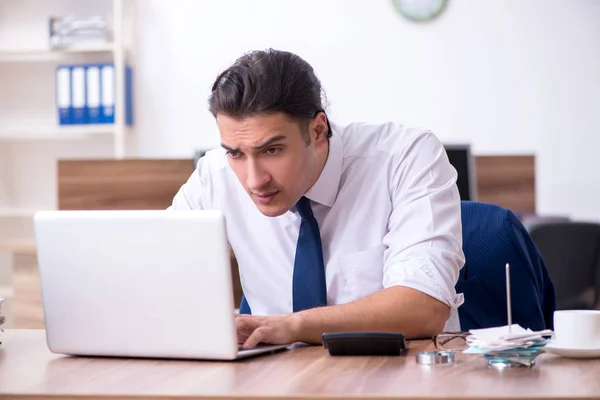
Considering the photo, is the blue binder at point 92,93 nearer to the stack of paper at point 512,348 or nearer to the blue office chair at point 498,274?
the blue office chair at point 498,274

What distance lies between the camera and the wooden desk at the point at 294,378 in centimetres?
99

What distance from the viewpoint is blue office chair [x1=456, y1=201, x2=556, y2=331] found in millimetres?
1685

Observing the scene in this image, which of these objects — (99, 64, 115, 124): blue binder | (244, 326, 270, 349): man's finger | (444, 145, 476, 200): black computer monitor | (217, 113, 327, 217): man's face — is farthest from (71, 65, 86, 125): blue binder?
(244, 326, 270, 349): man's finger

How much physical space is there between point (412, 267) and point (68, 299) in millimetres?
603

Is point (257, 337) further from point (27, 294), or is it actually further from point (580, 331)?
point (27, 294)

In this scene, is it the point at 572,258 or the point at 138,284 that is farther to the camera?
the point at 572,258

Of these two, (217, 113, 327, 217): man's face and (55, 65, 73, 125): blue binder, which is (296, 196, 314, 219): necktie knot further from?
→ (55, 65, 73, 125): blue binder

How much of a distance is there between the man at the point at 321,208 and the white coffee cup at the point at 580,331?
0.29 metres

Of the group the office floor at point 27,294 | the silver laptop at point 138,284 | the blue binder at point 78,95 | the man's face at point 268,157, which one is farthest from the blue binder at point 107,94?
the silver laptop at point 138,284

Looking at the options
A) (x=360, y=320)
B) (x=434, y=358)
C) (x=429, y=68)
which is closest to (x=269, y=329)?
(x=360, y=320)

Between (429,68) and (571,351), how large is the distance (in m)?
4.01

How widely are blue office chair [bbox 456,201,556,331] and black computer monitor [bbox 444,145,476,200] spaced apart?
135 cm

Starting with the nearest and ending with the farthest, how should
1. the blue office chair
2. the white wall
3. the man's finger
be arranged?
1. the man's finger
2. the blue office chair
3. the white wall

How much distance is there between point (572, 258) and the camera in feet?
11.8
